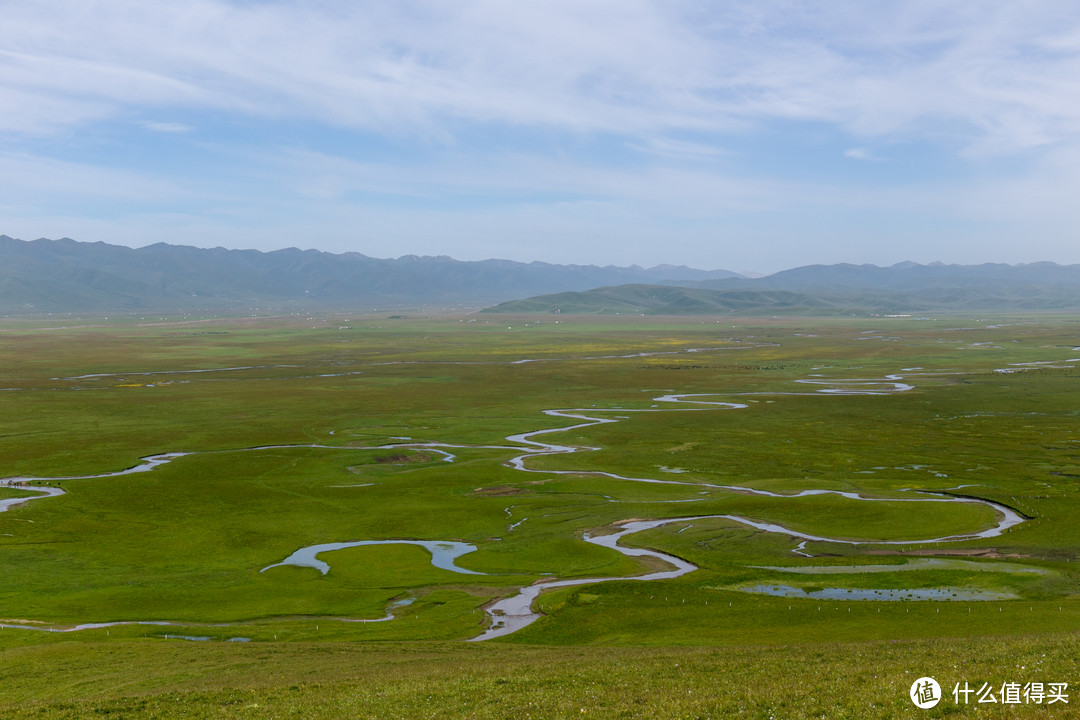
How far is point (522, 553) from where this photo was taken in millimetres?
51281

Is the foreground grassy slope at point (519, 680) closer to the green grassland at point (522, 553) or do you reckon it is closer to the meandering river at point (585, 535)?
the green grassland at point (522, 553)

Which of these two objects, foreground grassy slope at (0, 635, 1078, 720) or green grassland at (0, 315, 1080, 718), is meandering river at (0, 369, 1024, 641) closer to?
green grassland at (0, 315, 1080, 718)

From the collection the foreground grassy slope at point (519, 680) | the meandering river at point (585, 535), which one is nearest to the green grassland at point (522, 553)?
the foreground grassy slope at point (519, 680)

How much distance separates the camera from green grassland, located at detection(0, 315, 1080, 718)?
88.5 ft

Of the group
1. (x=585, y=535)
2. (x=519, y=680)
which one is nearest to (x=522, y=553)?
(x=585, y=535)

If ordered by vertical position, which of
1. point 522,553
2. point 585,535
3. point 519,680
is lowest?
point 522,553

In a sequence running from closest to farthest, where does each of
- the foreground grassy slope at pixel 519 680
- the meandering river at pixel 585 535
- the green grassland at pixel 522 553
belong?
the foreground grassy slope at pixel 519 680 → the green grassland at pixel 522 553 → the meandering river at pixel 585 535

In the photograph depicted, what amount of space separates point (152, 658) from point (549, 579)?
→ 2071cm

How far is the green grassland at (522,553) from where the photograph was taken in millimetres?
26969

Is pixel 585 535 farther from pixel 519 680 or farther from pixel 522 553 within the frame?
pixel 519 680

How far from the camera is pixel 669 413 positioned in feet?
345

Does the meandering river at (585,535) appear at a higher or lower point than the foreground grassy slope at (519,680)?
lower

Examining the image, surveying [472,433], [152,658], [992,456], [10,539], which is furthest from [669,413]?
[152,658]

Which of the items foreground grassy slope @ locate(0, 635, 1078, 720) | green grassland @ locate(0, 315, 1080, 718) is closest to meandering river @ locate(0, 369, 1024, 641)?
green grassland @ locate(0, 315, 1080, 718)
